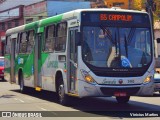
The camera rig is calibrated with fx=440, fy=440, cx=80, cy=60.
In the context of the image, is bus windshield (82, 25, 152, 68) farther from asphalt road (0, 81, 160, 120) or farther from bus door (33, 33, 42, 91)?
bus door (33, 33, 42, 91)

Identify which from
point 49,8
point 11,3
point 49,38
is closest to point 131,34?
point 49,38

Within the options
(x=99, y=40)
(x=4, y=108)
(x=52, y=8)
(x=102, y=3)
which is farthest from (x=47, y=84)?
(x=102, y=3)

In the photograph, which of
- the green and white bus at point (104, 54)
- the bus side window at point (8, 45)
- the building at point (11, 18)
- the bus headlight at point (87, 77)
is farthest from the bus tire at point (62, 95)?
the building at point (11, 18)

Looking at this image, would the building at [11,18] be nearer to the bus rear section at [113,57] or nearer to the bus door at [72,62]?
the bus door at [72,62]

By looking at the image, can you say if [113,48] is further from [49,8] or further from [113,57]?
[49,8]

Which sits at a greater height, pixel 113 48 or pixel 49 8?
pixel 49 8

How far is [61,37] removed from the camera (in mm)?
15625

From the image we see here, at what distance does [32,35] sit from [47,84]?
125 inches

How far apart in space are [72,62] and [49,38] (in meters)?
2.89

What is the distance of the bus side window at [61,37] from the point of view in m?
15.3

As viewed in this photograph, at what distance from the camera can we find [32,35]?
19422 millimetres

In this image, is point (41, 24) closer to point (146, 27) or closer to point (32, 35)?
point (32, 35)

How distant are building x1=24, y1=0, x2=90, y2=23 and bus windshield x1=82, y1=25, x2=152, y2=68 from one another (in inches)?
1427

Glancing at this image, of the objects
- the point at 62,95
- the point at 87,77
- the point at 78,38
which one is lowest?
the point at 62,95
